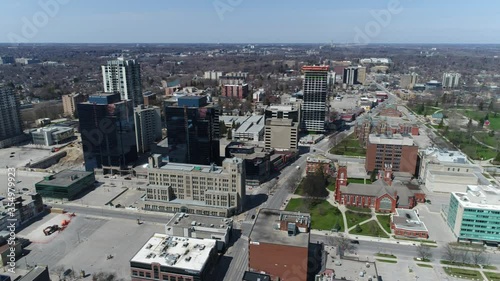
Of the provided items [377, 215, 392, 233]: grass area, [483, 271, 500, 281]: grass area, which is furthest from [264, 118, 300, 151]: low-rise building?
[483, 271, 500, 281]: grass area

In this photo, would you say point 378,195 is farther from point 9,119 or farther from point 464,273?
point 9,119

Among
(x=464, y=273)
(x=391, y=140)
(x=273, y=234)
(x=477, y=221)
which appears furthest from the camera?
(x=391, y=140)

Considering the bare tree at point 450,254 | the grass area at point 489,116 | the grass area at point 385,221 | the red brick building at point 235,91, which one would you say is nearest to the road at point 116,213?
the grass area at point 385,221

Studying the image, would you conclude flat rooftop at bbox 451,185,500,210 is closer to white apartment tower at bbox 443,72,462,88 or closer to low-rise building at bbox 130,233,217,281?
low-rise building at bbox 130,233,217,281

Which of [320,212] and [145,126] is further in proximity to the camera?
[145,126]

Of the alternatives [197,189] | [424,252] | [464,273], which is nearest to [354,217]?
[424,252]

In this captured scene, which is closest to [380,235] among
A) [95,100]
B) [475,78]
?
[95,100]
